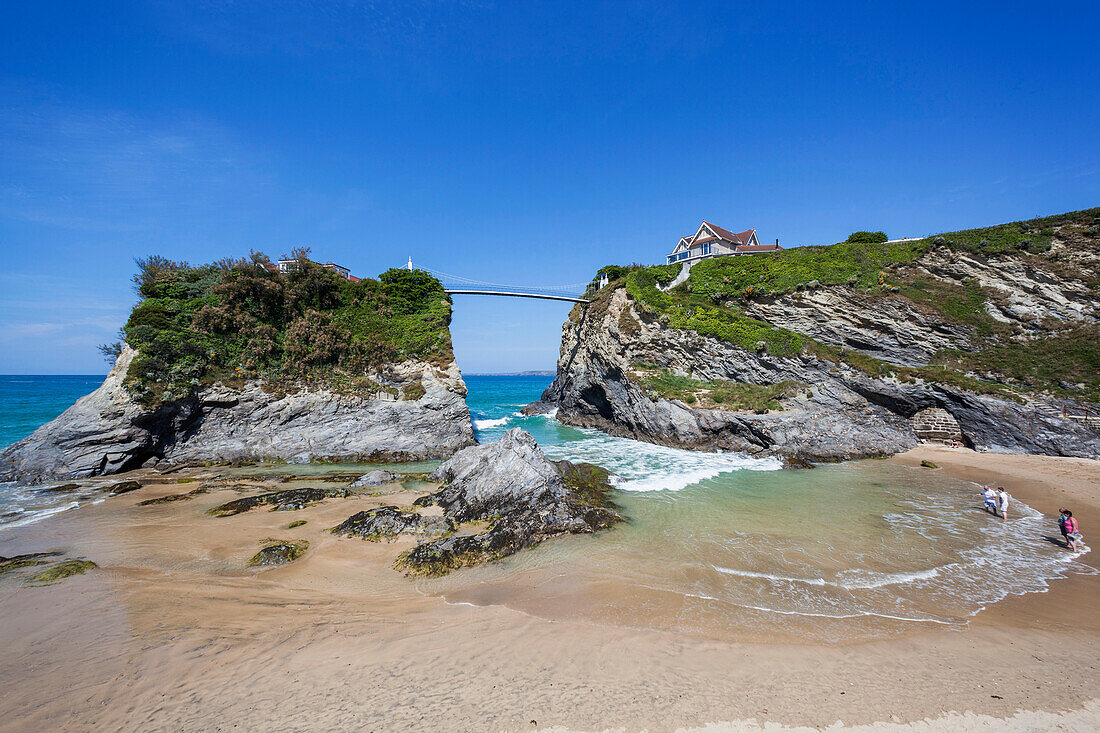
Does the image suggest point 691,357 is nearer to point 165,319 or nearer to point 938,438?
point 938,438

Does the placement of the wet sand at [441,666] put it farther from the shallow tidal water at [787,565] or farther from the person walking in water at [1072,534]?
the person walking in water at [1072,534]

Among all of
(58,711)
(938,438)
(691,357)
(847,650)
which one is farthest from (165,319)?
(938,438)

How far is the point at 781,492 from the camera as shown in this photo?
15.0m

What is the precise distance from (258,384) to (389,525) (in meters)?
15.4

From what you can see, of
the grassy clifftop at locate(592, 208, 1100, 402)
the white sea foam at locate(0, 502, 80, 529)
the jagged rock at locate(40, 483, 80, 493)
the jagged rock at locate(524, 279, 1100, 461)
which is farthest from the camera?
the grassy clifftop at locate(592, 208, 1100, 402)

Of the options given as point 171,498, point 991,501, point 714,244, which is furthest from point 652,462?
point 714,244

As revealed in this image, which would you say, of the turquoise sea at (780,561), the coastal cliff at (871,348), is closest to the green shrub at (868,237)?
the coastal cliff at (871,348)

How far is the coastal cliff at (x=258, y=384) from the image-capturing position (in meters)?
17.8

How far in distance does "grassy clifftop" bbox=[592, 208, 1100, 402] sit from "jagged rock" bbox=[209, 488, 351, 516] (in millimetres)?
24483

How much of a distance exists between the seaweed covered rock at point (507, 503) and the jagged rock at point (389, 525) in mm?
726

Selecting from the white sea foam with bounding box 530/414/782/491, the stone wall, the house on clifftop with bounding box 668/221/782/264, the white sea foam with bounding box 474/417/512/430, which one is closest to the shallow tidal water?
the white sea foam with bounding box 530/414/782/491

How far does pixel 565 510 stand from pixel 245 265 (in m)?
24.5

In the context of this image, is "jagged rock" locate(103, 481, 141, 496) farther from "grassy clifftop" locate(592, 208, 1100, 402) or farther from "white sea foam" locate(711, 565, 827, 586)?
"grassy clifftop" locate(592, 208, 1100, 402)

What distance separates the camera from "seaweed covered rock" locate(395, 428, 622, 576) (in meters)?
9.76
